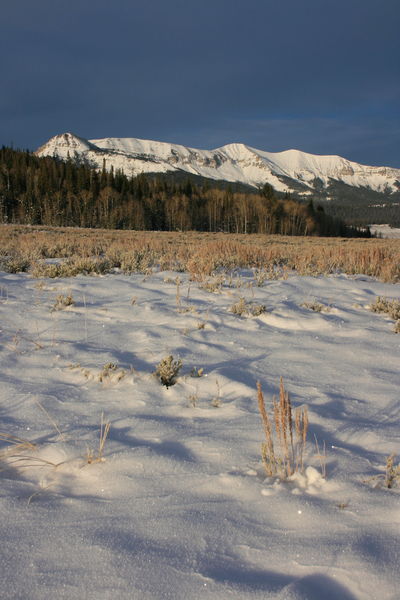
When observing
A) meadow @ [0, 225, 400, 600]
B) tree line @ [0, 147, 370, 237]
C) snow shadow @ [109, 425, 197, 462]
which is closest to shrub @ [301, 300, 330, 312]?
meadow @ [0, 225, 400, 600]

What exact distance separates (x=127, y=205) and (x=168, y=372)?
60.7m

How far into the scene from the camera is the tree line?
183ft

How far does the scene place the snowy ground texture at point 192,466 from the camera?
1.29 m

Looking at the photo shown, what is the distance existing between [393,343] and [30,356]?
11.5 feet

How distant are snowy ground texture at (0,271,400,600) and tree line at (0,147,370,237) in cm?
5152

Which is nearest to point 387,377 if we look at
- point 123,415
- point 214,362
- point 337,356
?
point 337,356

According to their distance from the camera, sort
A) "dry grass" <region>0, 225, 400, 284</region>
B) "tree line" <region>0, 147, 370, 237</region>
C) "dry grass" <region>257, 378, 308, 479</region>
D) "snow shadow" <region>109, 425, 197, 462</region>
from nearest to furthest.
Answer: "dry grass" <region>257, 378, 308, 479</region>, "snow shadow" <region>109, 425, 197, 462</region>, "dry grass" <region>0, 225, 400, 284</region>, "tree line" <region>0, 147, 370, 237</region>

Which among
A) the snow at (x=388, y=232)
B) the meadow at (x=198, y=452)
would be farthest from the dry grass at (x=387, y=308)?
the snow at (x=388, y=232)

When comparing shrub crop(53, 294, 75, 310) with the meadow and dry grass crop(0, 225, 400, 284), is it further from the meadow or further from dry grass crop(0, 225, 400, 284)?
dry grass crop(0, 225, 400, 284)

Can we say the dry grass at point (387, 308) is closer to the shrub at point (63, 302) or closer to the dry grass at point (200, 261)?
the dry grass at point (200, 261)

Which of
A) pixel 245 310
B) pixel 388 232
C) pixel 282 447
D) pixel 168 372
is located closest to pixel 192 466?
pixel 282 447

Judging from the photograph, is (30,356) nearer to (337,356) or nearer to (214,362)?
(214,362)

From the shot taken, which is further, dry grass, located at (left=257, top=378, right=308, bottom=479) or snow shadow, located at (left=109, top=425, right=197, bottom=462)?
snow shadow, located at (left=109, top=425, right=197, bottom=462)

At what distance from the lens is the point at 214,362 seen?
3.31 m
